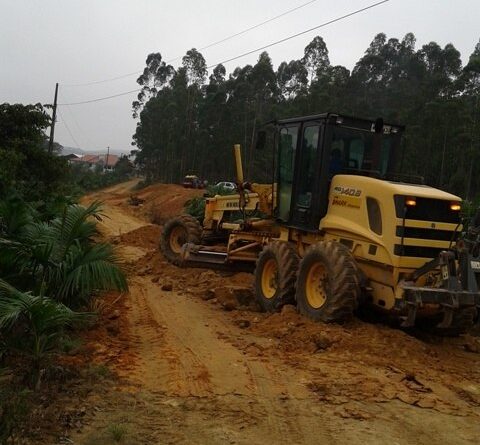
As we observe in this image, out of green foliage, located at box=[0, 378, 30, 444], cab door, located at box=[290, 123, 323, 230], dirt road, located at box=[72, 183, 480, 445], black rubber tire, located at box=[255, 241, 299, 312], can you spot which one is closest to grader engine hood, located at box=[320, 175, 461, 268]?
cab door, located at box=[290, 123, 323, 230]

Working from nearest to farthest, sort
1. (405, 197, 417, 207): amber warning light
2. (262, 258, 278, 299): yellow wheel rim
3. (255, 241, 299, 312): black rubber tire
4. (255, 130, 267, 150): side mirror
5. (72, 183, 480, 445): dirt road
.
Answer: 1. (72, 183, 480, 445): dirt road
2. (405, 197, 417, 207): amber warning light
3. (255, 241, 299, 312): black rubber tire
4. (262, 258, 278, 299): yellow wheel rim
5. (255, 130, 267, 150): side mirror

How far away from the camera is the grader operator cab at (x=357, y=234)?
23.1 feet

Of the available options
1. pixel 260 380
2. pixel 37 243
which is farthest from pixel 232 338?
pixel 37 243

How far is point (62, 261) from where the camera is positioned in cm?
660

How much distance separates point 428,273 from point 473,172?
3338cm

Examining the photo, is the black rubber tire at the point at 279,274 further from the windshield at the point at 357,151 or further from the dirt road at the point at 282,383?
the windshield at the point at 357,151

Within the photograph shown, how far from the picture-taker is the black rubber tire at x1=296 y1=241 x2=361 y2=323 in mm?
7340

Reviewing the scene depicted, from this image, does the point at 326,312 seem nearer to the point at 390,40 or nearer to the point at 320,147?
the point at 320,147

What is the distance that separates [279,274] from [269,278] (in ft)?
2.08

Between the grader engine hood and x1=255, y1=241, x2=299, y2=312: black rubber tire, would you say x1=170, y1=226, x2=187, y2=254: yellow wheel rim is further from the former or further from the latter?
the grader engine hood

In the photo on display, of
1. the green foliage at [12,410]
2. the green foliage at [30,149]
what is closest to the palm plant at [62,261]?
the green foliage at [12,410]

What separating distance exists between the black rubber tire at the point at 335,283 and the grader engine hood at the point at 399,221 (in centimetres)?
40

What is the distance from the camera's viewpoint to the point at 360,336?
23.3ft

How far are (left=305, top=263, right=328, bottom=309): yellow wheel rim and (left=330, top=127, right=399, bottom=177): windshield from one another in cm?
155
